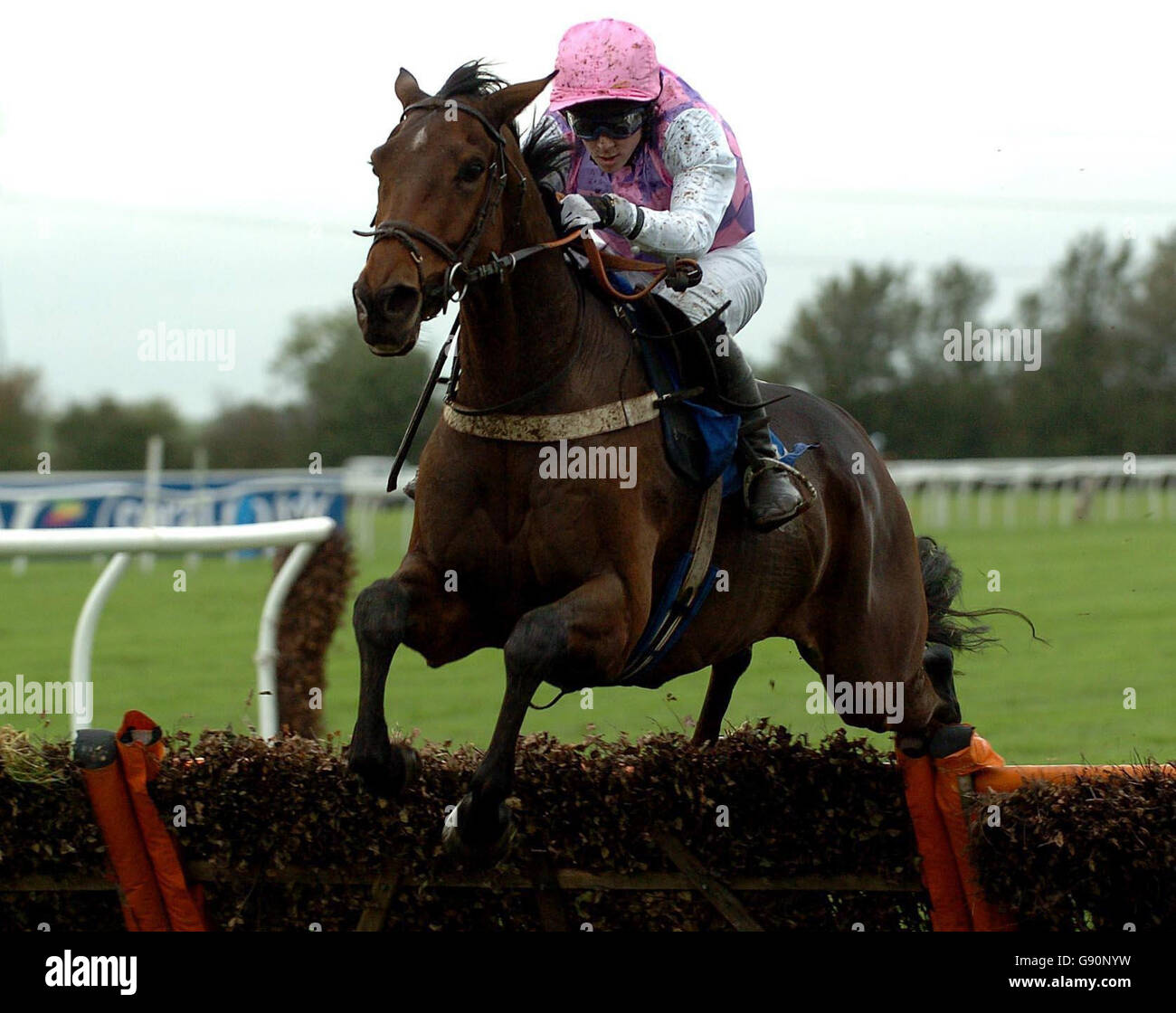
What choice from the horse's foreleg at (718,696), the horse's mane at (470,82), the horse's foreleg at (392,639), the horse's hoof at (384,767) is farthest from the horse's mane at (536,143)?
the horse's foreleg at (718,696)

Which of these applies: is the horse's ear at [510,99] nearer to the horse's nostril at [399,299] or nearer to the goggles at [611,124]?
the goggles at [611,124]

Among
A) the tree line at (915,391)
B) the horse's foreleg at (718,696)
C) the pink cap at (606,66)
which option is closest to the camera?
the pink cap at (606,66)

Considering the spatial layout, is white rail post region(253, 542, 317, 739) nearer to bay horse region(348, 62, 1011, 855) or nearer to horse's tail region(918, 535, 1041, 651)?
bay horse region(348, 62, 1011, 855)

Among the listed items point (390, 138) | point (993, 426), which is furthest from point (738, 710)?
point (993, 426)

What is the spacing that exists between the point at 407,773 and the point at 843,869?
1.15m

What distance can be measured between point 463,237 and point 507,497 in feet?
1.96

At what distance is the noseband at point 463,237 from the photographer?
10.00 feet

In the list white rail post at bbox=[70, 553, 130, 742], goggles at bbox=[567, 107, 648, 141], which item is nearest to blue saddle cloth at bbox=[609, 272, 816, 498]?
goggles at bbox=[567, 107, 648, 141]

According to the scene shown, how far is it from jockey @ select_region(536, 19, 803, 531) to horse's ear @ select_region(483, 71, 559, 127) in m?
0.27

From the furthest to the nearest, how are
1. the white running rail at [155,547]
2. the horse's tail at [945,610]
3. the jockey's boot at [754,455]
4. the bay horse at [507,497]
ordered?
the horse's tail at [945,610] < the white running rail at [155,547] < the jockey's boot at [754,455] < the bay horse at [507,497]

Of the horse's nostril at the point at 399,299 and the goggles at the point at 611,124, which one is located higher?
the goggles at the point at 611,124

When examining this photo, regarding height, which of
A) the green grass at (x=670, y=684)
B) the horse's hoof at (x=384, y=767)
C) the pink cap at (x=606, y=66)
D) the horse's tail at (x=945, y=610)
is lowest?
the green grass at (x=670, y=684)

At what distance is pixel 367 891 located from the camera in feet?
12.7

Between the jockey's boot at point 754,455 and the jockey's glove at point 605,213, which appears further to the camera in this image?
the jockey's boot at point 754,455
